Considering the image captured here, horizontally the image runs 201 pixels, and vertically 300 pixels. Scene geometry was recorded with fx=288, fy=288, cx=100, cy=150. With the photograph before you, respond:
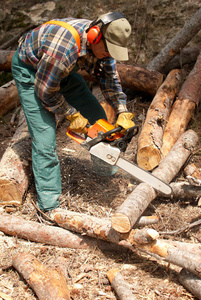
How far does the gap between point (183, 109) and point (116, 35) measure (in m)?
2.21

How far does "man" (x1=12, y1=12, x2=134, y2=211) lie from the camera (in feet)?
8.13

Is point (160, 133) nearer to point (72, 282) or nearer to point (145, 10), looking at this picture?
point (72, 282)

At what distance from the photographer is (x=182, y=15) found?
6.01 m

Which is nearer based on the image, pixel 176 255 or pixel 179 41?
pixel 176 255

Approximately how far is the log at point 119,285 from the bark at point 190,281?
17.0 inches

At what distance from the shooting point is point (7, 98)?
531cm

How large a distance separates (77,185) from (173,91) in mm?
2355

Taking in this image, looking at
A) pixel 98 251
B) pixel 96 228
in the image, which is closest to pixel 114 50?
pixel 96 228

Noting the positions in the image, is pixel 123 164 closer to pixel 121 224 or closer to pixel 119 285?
pixel 121 224

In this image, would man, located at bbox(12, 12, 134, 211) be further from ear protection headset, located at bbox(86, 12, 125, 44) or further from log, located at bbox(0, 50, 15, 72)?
log, located at bbox(0, 50, 15, 72)

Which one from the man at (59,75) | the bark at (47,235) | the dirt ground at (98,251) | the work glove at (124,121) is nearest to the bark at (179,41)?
the dirt ground at (98,251)

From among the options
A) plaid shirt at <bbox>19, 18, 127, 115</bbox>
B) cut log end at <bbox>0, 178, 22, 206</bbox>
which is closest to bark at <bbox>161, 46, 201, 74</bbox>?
plaid shirt at <bbox>19, 18, 127, 115</bbox>

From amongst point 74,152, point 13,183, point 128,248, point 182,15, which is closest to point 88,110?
point 74,152

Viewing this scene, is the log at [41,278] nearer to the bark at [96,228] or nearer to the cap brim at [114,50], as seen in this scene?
the bark at [96,228]
